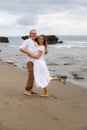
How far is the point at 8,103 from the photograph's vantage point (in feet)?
27.0

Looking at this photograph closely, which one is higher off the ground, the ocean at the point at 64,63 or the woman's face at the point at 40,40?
the woman's face at the point at 40,40

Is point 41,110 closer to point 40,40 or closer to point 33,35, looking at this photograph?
point 40,40

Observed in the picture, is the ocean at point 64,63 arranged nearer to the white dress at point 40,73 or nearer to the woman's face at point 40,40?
the white dress at point 40,73

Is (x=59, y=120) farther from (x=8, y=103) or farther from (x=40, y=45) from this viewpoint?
(x=40, y=45)

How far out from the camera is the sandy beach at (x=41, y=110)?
684 cm

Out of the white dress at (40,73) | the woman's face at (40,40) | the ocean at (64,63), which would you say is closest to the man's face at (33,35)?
the woman's face at (40,40)

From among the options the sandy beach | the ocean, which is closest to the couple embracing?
the sandy beach

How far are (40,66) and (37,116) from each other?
7.43ft

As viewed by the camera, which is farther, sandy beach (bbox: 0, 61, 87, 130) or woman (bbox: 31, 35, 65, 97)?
woman (bbox: 31, 35, 65, 97)

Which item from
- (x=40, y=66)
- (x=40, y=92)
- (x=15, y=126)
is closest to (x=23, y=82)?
(x=40, y=92)

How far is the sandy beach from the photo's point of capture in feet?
22.4

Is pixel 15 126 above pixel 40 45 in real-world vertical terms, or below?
below

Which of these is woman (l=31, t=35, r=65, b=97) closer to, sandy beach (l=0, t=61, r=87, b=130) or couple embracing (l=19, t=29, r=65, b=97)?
couple embracing (l=19, t=29, r=65, b=97)

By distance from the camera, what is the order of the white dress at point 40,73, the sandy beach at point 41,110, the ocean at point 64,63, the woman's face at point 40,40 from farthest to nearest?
the ocean at point 64,63, the white dress at point 40,73, the woman's face at point 40,40, the sandy beach at point 41,110
